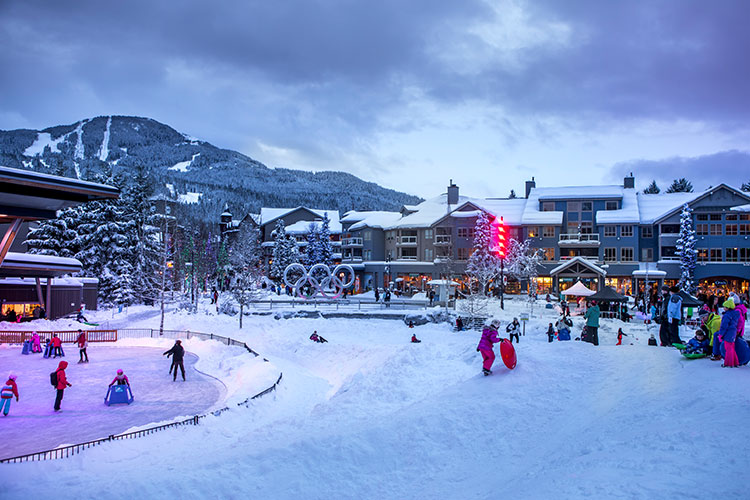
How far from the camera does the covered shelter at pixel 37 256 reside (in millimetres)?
12734

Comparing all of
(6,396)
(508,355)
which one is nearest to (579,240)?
(508,355)

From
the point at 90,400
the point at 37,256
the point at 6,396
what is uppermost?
the point at 37,256

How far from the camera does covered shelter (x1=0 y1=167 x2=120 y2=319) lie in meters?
12.7

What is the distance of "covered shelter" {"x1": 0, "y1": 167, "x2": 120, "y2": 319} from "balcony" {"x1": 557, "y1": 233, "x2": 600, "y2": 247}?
4679 cm

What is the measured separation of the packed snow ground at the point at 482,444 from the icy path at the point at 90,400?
271cm

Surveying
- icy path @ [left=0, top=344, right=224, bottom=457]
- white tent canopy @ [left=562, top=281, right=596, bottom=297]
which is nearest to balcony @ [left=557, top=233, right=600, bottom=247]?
white tent canopy @ [left=562, top=281, right=596, bottom=297]

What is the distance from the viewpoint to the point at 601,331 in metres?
28.0

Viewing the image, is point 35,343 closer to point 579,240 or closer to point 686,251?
point 579,240

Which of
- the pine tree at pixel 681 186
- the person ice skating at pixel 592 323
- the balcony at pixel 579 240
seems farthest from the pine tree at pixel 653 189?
the person ice skating at pixel 592 323

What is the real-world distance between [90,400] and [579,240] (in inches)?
2017

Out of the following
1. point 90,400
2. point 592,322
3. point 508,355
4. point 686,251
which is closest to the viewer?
point 508,355

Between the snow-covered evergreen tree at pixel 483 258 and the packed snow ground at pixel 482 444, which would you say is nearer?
the packed snow ground at pixel 482 444

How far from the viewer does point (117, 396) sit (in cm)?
1633

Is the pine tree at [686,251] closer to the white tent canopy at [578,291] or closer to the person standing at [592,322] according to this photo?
the white tent canopy at [578,291]
